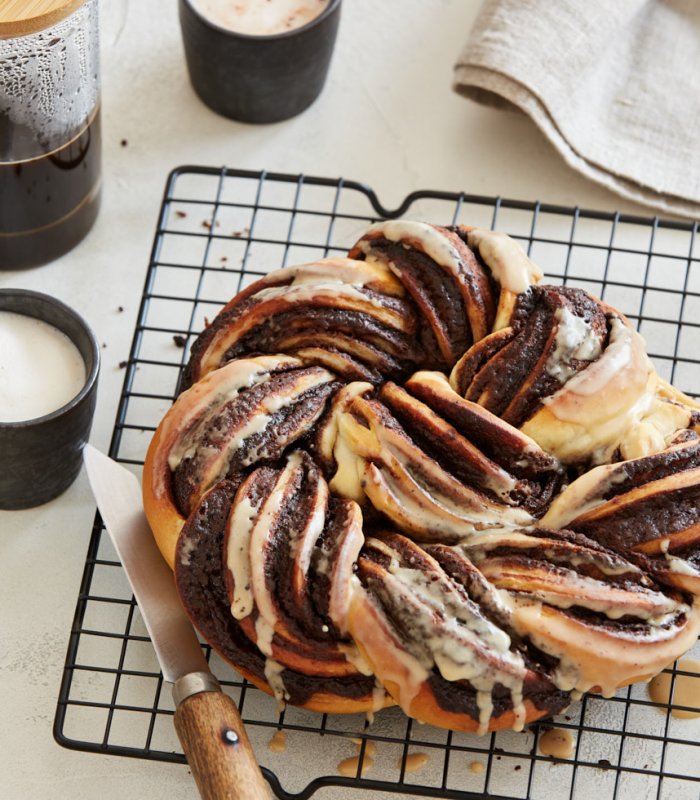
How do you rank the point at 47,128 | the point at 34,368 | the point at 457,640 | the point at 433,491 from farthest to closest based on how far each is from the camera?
the point at 47,128
the point at 34,368
the point at 433,491
the point at 457,640

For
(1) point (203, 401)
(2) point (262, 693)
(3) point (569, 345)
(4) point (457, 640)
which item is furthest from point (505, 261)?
(2) point (262, 693)

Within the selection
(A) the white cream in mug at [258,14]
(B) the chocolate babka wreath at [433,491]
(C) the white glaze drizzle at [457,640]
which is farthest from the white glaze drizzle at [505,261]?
(A) the white cream in mug at [258,14]

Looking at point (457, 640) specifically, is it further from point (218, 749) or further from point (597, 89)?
point (597, 89)

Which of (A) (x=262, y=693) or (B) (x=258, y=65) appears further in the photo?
(B) (x=258, y=65)

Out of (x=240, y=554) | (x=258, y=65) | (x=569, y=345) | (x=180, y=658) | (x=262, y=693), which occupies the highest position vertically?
(x=569, y=345)

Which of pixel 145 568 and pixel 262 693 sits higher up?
pixel 145 568

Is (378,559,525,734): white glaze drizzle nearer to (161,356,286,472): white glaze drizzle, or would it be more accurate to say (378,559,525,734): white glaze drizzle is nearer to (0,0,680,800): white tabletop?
(161,356,286,472): white glaze drizzle

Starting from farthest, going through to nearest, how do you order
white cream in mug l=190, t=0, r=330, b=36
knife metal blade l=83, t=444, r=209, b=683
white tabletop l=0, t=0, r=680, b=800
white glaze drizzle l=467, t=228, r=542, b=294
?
white cream in mug l=190, t=0, r=330, b=36 → white tabletop l=0, t=0, r=680, b=800 → white glaze drizzle l=467, t=228, r=542, b=294 → knife metal blade l=83, t=444, r=209, b=683

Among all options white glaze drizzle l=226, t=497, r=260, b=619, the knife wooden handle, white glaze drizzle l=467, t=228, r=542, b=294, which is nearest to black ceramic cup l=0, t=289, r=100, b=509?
white glaze drizzle l=226, t=497, r=260, b=619
